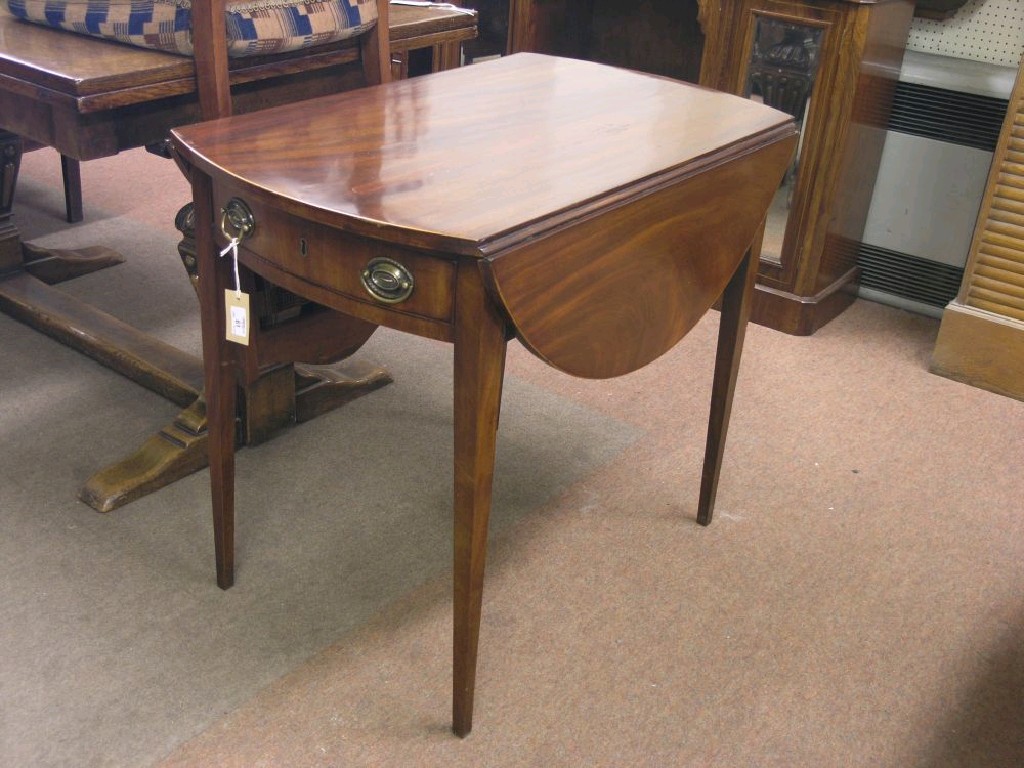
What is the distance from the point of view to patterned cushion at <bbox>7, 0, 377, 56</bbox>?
5.52 feet

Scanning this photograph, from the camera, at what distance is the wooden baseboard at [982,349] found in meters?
2.48

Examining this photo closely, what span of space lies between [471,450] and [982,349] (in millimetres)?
1693

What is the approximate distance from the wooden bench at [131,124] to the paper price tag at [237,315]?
416 millimetres

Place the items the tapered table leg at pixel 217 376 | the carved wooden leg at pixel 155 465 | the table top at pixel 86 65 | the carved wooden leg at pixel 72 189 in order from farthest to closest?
the carved wooden leg at pixel 72 189 → the carved wooden leg at pixel 155 465 → the table top at pixel 86 65 → the tapered table leg at pixel 217 376

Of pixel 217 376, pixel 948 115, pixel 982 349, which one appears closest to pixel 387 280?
pixel 217 376

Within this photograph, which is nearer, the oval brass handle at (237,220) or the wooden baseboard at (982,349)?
the oval brass handle at (237,220)

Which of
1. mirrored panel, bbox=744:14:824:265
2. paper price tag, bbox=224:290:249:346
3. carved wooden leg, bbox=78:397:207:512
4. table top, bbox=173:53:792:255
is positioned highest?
table top, bbox=173:53:792:255

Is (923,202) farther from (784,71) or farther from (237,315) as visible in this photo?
(237,315)

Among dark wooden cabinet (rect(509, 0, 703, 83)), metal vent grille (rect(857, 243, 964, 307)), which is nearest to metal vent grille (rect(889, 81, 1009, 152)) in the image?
metal vent grille (rect(857, 243, 964, 307))

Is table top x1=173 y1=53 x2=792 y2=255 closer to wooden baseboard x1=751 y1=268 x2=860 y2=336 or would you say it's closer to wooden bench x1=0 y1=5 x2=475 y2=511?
wooden bench x1=0 y1=5 x2=475 y2=511

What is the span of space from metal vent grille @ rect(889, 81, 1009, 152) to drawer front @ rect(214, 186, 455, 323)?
2.00 m

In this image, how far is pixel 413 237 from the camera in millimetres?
1159

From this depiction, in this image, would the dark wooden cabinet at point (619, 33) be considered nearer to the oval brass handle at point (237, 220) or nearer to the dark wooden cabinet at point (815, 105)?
the dark wooden cabinet at point (815, 105)

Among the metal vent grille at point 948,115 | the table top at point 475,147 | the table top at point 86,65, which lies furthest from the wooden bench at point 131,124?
the metal vent grille at point 948,115
